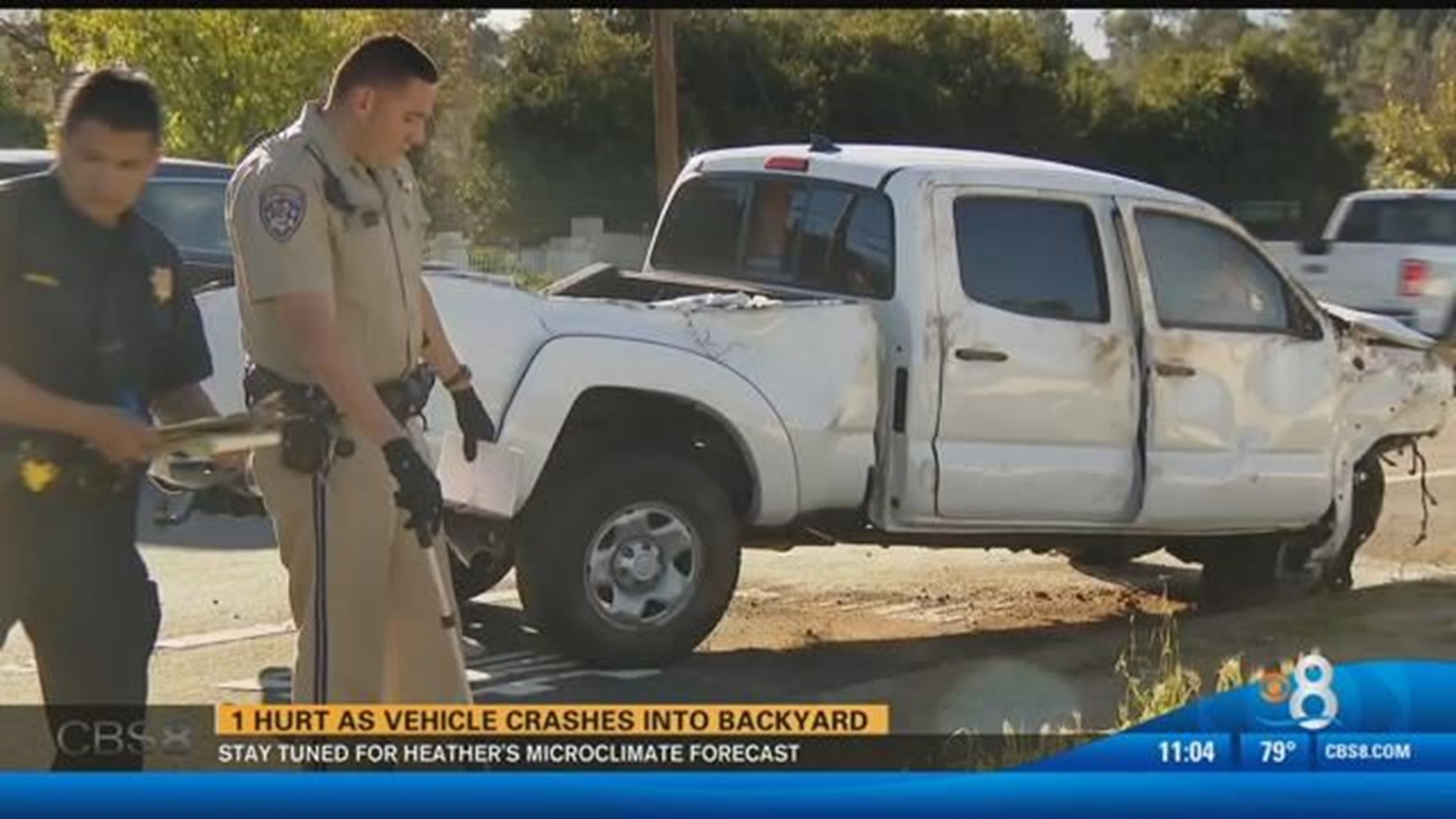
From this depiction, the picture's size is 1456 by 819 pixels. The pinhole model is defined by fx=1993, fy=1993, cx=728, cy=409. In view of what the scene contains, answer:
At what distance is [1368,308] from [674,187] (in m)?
2.95

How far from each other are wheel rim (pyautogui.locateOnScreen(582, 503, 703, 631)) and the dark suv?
1.37 metres

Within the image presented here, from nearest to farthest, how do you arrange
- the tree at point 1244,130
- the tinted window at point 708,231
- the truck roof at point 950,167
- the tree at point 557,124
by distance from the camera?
the tree at point 557,124, the tree at point 1244,130, the truck roof at point 950,167, the tinted window at point 708,231

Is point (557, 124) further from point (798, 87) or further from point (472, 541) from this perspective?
point (472, 541)

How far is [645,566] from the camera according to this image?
5883mm

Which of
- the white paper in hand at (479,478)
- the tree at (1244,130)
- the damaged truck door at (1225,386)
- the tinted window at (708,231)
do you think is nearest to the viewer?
the tree at (1244,130)

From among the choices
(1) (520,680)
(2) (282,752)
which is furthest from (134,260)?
(1) (520,680)

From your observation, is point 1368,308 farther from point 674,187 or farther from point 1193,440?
point 674,187

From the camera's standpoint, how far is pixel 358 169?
431 cm

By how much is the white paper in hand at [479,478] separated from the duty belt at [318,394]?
649 mm

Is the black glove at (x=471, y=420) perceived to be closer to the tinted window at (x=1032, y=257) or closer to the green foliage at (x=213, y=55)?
the green foliage at (x=213, y=55)

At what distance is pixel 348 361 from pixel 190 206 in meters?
0.95

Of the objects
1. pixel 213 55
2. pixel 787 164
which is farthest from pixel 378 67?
pixel 787 164

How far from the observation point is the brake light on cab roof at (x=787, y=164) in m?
6.18

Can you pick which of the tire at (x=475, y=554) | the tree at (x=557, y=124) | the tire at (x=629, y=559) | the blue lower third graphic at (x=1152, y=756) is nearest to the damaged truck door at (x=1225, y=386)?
the tire at (x=629, y=559)
